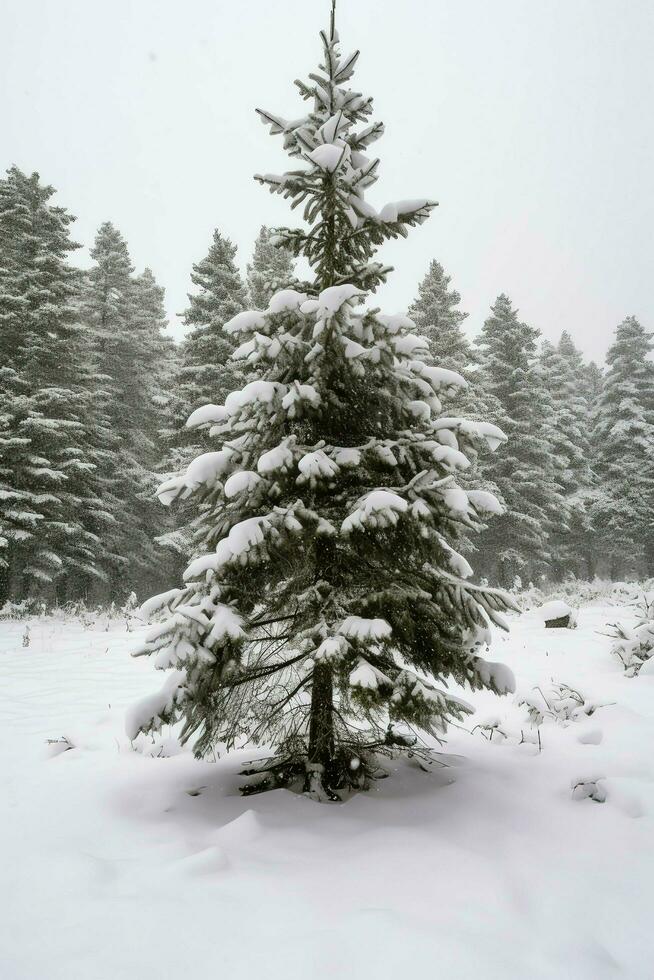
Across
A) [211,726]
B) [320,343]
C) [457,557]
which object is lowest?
[211,726]

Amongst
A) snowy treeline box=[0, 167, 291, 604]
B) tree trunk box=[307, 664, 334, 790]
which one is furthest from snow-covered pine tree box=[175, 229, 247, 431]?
tree trunk box=[307, 664, 334, 790]

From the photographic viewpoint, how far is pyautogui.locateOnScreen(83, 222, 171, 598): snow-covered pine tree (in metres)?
20.7

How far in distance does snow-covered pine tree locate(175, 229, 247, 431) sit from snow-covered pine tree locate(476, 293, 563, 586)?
456 inches

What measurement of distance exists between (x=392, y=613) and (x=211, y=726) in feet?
5.03

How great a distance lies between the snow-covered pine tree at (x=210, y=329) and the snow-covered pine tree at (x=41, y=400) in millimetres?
3168

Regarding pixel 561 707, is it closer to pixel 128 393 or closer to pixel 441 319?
pixel 441 319

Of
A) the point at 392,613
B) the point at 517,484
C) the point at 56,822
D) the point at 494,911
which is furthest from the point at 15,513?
the point at 517,484

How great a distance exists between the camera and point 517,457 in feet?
80.0

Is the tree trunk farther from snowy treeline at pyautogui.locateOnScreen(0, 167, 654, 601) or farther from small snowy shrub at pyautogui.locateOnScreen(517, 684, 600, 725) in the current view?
snowy treeline at pyautogui.locateOnScreen(0, 167, 654, 601)

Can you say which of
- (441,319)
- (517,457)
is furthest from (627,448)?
(441,319)

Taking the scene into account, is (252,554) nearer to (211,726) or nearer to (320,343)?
(211,726)

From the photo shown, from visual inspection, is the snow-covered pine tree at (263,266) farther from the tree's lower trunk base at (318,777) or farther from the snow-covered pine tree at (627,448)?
the snow-covered pine tree at (627,448)

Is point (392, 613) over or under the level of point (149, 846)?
over

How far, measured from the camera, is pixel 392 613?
3750mm
